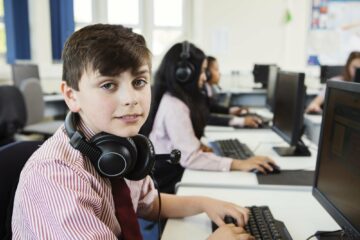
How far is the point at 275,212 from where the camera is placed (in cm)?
115

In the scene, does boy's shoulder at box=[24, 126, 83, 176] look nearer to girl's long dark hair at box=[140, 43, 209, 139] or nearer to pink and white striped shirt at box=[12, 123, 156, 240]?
pink and white striped shirt at box=[12, 123, 156, 240]

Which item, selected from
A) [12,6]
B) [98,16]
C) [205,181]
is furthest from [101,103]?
[98,16]

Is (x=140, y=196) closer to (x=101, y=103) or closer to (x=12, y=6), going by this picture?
(x=101, y=103)

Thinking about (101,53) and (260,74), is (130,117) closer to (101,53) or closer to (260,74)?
(101,53)

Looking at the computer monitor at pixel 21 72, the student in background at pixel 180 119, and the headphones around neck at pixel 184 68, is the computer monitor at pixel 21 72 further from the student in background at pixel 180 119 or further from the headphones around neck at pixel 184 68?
the headphones around neck at pixel 184 68

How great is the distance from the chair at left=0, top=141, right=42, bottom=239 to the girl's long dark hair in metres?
0.79

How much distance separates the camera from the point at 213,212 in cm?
108

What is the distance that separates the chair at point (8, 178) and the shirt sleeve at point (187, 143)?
74cm

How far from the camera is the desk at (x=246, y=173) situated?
4.71 ft

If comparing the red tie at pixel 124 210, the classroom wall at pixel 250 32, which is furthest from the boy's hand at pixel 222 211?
the classroom wall at pixel 250 32

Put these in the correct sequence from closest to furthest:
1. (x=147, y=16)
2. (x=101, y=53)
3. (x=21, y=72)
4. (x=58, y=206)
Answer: (x=58, y=206)
(x=101, y=53)
(x=21, y=72)
(x=147, y=16)

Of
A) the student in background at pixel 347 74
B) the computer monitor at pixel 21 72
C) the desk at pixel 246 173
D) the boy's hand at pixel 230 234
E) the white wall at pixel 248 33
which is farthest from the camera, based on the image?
the white wall at pixel 248 33

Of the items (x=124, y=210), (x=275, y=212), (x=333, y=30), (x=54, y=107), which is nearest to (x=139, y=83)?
(x=124, y=210)

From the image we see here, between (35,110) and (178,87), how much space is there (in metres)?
2.08
